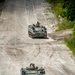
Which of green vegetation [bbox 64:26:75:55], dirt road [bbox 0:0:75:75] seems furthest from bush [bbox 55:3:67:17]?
green vegetation [bbox 64:26:75:55]

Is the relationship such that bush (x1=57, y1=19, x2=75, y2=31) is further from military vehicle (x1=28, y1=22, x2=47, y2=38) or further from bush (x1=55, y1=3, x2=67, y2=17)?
military vehicle (x1=28, y1=22, x2=47, y2=38)

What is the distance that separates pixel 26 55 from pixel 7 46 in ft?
15.0

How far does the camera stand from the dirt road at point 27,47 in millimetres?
38719

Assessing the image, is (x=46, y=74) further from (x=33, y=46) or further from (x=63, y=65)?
(x=33, y=46)

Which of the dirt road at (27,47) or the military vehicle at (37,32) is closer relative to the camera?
the dirt road at (27,47)

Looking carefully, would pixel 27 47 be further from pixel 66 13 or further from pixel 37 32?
pixel 66 13

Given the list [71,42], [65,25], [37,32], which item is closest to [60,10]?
[65,25]

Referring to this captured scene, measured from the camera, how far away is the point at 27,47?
45500 millimetres

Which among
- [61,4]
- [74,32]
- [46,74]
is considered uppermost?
[61,4]

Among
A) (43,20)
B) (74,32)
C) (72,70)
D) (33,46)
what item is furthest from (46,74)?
(43,20)

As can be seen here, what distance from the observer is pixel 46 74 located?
36219 mm

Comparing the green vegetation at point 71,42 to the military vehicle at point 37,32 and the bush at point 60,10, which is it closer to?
the military vehicle at point 37,32

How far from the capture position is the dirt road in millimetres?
38719

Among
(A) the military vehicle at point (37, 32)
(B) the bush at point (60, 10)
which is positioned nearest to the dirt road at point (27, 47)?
(A) the military vehicle at point (37, 32)
